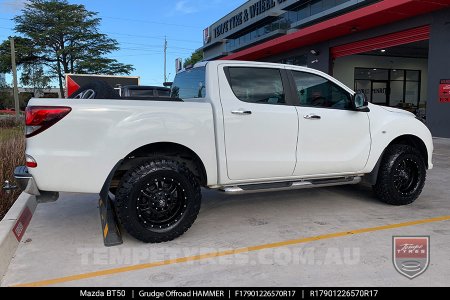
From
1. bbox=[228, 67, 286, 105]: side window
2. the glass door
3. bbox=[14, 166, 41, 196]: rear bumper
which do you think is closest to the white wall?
the glass door

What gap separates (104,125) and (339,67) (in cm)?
2066

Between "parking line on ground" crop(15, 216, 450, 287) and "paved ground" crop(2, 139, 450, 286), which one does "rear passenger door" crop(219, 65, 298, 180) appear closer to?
"paved ground" crop(2, 139, 450, 286)

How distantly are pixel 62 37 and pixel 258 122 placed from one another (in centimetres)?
4011

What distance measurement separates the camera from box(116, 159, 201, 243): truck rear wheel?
13.0 feet

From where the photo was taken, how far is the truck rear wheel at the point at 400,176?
5.51m

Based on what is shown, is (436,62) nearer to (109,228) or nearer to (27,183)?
(109,228)

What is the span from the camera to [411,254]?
154 inches

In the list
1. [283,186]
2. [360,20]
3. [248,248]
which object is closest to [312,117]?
[283,186]

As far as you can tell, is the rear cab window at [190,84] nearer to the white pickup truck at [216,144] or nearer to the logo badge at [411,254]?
the white pickup truck at [216,144]

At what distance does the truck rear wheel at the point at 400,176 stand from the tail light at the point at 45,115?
4111mm

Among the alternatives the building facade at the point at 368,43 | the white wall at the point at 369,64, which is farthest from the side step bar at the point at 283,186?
the white wall at the point at 369,64

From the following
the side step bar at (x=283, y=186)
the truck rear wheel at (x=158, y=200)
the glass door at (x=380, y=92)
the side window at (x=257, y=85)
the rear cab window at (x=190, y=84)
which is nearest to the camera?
the truck rear wheel at (x=158, y=200)

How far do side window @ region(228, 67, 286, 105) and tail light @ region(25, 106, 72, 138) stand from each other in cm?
189
